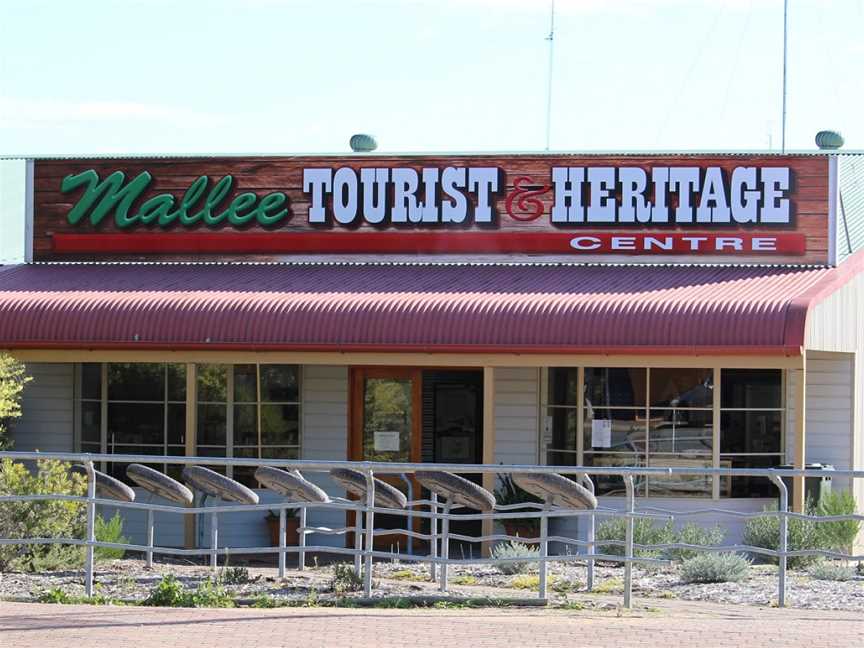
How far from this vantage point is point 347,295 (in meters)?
16.5

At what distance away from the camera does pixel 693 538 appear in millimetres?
14523

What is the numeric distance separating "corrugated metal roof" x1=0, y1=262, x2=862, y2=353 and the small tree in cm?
40

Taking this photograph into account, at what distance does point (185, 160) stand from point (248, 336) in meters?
3.51

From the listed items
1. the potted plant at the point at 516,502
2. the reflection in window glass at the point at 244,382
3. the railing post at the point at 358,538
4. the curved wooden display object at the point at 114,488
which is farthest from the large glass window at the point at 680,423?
the curved wooden display object at the point at 114,488

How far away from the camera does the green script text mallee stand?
1844 cm

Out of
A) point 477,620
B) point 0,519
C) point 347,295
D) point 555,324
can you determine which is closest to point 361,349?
point 347,295

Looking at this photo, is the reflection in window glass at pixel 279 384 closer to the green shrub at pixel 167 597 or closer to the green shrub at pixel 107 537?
the green shrub at pixel 107 537

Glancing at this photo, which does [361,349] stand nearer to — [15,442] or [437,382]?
[437,382]

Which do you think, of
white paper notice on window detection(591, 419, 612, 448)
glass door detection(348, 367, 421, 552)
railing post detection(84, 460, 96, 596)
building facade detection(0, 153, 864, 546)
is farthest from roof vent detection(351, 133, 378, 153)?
railing post detection(84, 460, 96, 596)

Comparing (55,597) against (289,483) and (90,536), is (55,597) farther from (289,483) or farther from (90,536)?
(289,483)

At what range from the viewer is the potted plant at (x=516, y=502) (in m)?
16.1

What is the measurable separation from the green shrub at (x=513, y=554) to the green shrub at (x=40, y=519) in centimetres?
388

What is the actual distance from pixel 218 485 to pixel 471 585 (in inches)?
91.9

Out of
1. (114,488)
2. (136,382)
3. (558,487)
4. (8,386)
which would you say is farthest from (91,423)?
(558,487)
